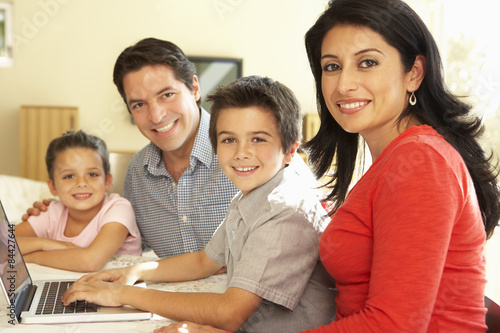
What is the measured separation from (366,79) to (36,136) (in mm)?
4379

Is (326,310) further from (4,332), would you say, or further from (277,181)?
(4,332)

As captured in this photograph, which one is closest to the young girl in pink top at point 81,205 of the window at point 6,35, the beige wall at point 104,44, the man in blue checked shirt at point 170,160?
the man in blue checked shirt at point 170,160

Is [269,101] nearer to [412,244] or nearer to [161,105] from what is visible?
[412,244]

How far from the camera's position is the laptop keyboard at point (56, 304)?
113cm

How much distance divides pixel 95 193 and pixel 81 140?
8.0 inches

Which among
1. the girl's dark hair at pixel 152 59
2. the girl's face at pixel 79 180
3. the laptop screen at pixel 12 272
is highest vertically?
the girl's dark hair at pixel 152 59

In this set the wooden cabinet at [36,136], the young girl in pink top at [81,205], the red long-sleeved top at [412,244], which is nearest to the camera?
the red long-sleeved top at [412,244]

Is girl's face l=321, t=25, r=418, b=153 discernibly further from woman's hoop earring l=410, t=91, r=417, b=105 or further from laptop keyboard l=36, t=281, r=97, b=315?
laptop keyboard l=36, t=281, r=97, b=315

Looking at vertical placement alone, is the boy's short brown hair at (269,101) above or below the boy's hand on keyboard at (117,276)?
above

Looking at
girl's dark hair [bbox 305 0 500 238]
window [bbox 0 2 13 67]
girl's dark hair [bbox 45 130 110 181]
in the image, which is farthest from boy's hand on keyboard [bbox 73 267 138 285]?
window [bbox 0 2 13 67]

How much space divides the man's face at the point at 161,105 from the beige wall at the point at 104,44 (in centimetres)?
342

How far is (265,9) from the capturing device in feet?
18.1

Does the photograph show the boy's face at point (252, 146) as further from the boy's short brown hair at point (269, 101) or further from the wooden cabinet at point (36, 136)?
the wooden cabinet at point (36, 136)

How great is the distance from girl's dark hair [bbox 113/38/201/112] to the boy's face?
0.75 meters
